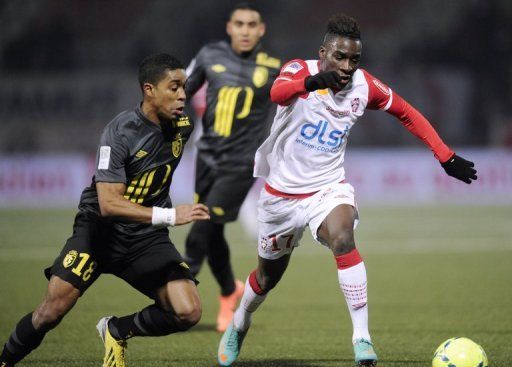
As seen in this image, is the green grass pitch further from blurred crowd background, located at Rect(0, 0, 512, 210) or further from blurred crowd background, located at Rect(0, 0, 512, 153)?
blurred crowd background, located at Rect(0, 0, 512, 153)

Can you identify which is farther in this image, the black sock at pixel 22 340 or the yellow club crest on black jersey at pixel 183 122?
the yellow club crest on black jersey at pixel 183 122

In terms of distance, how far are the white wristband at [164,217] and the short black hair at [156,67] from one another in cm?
83

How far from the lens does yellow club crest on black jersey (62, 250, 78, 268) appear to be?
17.0ft

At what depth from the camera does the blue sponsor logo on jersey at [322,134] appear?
5664 millimetres

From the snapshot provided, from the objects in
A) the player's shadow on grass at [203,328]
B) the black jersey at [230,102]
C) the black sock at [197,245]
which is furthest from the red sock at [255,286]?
the black jersey at [230,102]

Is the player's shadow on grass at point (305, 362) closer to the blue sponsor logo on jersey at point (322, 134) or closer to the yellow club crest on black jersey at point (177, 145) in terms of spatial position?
the blue sponsor logo on jersey at point (322, 134)

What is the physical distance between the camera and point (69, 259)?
5184 mm

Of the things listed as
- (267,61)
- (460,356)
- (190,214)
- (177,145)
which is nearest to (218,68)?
(267,61)

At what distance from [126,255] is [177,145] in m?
0.75

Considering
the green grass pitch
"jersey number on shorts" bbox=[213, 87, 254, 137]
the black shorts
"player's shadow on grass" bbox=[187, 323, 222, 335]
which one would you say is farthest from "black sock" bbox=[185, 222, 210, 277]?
"jersey number on shorts" bbox=[213, 87, 254, 137]

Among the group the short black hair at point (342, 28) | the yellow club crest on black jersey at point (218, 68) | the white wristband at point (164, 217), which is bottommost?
the white wristband at point (164, 217)

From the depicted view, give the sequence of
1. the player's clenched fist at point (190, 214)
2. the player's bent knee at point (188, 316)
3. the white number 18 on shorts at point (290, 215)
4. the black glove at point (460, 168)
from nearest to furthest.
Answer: the player's clenched fist at point (190, 214)
the player's bent knee at point (188, 316)
the white number 18 on shorts at point (290, 215)
the black glove at point (460, 168)

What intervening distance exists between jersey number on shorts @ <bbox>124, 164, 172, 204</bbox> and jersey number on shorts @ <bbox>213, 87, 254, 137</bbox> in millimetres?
2306

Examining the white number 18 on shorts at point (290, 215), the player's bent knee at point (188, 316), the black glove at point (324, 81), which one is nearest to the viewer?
the black glove at point (324, 81)
